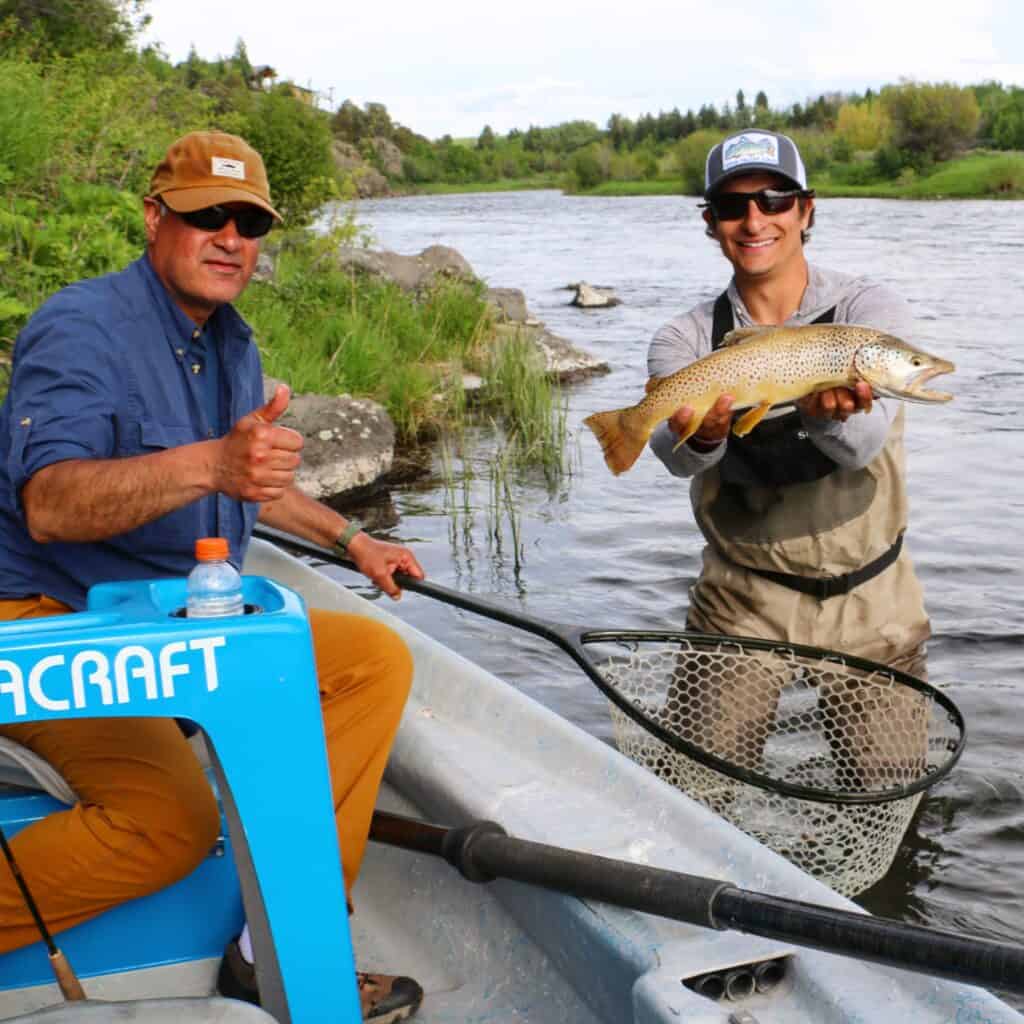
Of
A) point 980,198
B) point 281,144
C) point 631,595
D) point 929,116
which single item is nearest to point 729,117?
point 929,116

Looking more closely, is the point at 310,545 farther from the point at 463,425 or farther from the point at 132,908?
the point at 463,425

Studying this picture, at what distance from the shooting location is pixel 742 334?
377cm

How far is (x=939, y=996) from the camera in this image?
2.10 m

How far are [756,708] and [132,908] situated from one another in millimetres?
1910

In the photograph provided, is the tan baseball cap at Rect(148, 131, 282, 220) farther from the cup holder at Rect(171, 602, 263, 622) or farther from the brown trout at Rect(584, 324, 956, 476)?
the cup holder at Rect(171, 602, 263, 622)

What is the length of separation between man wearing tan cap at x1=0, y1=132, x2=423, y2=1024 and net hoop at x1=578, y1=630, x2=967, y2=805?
0.59 metres

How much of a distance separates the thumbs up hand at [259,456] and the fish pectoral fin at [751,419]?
1559 mm

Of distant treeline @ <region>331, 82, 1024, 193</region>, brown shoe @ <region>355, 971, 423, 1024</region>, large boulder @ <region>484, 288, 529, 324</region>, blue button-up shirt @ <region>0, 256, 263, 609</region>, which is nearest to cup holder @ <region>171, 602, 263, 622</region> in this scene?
blue button-up shirt @ <region>0, 256, 263, 609</region>

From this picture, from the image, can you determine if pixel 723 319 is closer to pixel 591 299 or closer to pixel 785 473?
pixel 785 473

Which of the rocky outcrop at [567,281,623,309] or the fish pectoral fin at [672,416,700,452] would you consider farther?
the rocky outcrop at [567,281,623,309]

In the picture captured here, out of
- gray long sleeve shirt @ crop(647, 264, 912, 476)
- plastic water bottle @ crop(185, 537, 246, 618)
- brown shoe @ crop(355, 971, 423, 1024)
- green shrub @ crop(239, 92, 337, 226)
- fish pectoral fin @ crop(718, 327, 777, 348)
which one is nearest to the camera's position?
plastic water bottle @ crop(185, 537, 246, 618)

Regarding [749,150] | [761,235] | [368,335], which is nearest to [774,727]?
[761,235]

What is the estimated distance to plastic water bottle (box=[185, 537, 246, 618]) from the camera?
2.11 m

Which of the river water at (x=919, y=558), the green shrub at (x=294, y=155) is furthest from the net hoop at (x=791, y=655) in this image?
the green shrub at (x=294, y=155)
